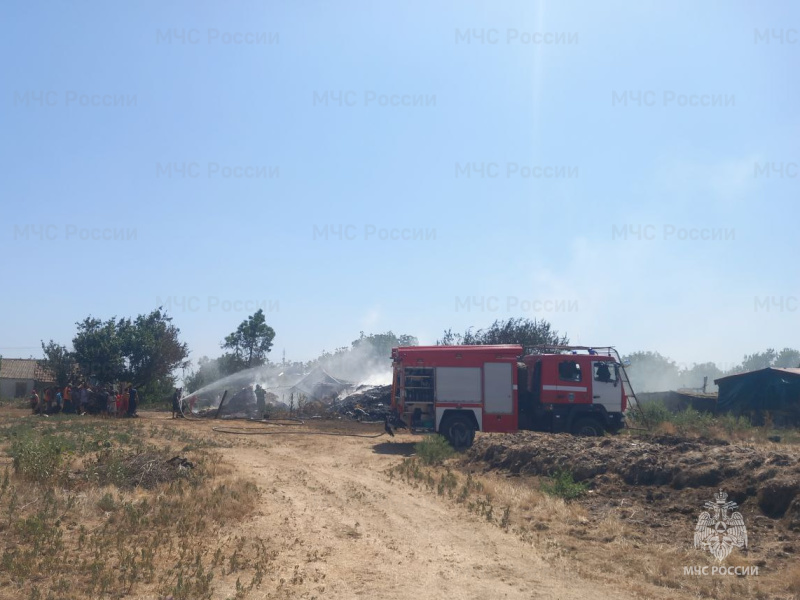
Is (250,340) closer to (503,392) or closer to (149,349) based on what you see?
(149,349)

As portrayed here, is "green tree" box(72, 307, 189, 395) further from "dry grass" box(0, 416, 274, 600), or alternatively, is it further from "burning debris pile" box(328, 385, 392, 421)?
"dry grass" box(0, 416, 274, 600)

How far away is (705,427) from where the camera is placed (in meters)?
22.4

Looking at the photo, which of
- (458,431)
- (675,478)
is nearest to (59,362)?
(458,431)

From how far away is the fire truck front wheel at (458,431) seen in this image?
1939 centimetres

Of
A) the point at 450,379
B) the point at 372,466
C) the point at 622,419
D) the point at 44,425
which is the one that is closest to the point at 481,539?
the point at 372,466

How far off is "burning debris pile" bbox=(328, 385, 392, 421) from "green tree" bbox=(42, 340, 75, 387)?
20920 mm

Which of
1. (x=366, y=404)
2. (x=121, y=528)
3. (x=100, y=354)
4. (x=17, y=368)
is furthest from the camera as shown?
(x=17, y=368)

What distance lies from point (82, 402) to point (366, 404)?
47.1 ft

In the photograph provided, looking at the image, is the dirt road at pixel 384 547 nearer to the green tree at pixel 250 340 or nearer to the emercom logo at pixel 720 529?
the emercom logo at pixel 720 529

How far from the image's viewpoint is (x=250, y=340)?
6372cm

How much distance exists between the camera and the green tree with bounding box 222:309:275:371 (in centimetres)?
6331

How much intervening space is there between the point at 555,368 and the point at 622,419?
2618 mm

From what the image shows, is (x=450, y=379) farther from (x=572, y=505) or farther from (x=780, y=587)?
(x=780, y=587)

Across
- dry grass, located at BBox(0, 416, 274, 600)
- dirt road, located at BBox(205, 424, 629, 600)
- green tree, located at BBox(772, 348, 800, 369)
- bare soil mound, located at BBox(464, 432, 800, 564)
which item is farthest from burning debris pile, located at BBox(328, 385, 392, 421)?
green tree, located at BBox(772, 348, 800, 369)
